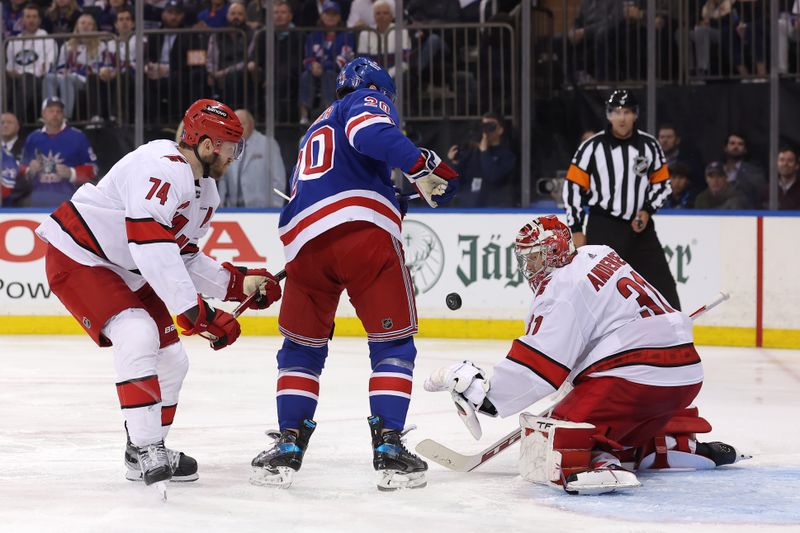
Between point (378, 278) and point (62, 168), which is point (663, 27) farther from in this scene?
point (378, 278)

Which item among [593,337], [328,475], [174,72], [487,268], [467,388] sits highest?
[174,72]

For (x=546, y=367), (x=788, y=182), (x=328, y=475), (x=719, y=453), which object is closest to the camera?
(x=546, y=367)

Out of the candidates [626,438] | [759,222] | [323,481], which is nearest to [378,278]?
[323,481]

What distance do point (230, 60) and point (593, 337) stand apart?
557 cm

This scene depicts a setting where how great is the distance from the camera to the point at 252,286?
3852mm

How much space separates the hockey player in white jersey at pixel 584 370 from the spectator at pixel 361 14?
514 centimetres

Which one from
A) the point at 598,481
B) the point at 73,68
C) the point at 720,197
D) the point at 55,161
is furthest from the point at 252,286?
the point at 73,68

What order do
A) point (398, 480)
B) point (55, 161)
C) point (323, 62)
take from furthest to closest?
point (323, 62), point (55, 161), point (398, 480)

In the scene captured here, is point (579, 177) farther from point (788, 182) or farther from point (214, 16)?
point (214, 16)

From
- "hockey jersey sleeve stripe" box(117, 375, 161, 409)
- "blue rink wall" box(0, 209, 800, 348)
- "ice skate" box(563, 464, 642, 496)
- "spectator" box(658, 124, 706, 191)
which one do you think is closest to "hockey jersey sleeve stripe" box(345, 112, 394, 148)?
"hockey jersey sleeve stripe" box(117, 375, 161, 409)

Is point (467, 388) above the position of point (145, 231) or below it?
below

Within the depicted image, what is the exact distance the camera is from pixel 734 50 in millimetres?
8195

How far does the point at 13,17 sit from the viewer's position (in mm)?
9250

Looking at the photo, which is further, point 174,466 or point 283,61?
point 283,61
